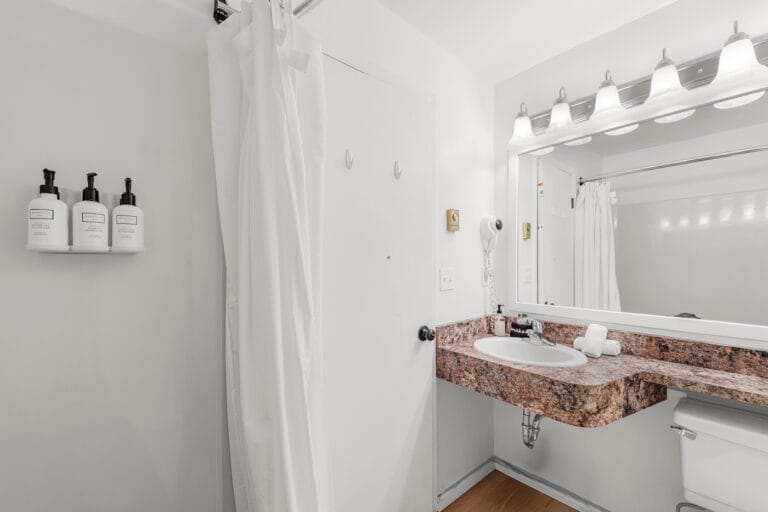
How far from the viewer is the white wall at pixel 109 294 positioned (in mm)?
780

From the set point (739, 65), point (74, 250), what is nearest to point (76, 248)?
point (74, 250)

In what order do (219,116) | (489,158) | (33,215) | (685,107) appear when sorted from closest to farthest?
(33,215)
(219,116)
(685,107)
(489,158)

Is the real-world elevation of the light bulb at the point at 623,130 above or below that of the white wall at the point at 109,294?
above

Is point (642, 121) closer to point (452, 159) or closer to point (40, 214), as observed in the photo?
point (452, 159)

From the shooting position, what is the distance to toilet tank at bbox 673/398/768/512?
1112mm

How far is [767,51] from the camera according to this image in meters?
1.29

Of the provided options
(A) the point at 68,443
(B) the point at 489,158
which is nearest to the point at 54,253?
(A) the point at 68,443

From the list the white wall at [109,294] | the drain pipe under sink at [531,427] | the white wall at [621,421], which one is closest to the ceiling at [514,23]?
the white wall at [621,421]

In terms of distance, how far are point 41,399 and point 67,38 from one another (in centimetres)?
90

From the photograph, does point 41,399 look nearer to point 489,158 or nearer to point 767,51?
point 489,158

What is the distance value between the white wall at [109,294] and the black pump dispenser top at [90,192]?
0.20ft

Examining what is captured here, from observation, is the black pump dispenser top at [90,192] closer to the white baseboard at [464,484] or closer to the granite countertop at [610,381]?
the granite countertop at [610,381]

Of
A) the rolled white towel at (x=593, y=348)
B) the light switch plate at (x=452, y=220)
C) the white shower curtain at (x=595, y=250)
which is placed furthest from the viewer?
the light switch plate at (x=452, y=220)

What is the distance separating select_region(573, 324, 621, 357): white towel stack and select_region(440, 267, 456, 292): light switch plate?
70 cm
